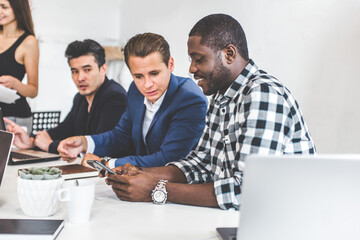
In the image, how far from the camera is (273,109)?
1042 millimetres

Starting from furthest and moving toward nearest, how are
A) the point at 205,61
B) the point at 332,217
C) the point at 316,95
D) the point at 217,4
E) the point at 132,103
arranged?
the point at 217,4
the point at 316,95
the point at 132,103
the point at 205,61
the point at 332,217

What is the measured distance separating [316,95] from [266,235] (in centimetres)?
194

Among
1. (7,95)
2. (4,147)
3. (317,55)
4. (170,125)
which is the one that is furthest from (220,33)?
(317,55)

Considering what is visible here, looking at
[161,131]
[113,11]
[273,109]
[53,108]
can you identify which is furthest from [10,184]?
[113,11]

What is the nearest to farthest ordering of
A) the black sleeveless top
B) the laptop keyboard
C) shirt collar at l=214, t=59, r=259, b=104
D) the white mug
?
the white mug
shirt collar at l=214, t=59, r=259, b=104
the laptop keyboard
the black sleeveless top

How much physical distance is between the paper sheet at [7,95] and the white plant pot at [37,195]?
109 centimetres

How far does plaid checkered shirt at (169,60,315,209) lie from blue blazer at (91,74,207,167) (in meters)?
0.40

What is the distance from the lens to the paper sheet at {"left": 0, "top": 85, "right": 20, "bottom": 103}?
1.93m

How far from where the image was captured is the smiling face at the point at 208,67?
4.14ft

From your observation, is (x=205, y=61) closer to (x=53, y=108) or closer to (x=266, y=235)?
(x=266, y=235)

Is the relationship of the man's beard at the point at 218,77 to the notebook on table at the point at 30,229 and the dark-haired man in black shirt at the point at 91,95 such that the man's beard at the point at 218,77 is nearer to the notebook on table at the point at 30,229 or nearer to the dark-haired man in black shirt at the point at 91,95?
the notebook on table at the point at 30,229

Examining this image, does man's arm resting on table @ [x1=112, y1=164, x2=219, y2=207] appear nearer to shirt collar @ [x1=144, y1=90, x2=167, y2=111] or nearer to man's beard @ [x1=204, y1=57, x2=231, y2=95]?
man's beard @ [x1=204, y1=57, x2=231, y2=95]

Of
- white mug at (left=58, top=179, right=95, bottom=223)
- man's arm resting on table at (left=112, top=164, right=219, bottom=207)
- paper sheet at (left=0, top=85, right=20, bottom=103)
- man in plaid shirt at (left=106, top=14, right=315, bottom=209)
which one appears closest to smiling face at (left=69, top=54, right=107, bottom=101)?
paper sheet at (left=0, top=85, right=20, bottom=103)

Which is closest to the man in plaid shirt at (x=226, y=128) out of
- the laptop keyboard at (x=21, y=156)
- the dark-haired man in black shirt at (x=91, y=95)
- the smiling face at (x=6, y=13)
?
the laptop keyboard at (x=21, y=156)
